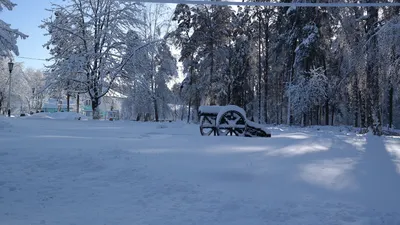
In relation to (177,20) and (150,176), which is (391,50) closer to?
(150,176)

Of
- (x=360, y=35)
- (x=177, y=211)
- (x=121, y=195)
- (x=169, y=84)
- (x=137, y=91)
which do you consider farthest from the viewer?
(x=169, y=84)

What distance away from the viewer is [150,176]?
505cm

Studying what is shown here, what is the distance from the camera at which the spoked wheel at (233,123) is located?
1114 centimetres

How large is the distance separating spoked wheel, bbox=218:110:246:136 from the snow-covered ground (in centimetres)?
386

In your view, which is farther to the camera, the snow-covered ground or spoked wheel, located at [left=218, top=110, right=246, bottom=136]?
spoked wheel, located at [left=218, top=110, right=246, bottom=136]

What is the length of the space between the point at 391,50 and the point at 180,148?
9830 mm

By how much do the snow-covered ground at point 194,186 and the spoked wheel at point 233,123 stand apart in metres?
3.86

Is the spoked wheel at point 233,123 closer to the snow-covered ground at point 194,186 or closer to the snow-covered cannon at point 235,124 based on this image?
the snow-covered cannon at point 235,124

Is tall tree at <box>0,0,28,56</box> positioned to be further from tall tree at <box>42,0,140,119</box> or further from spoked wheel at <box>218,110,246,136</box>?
spoked wheel at <box>218,110,246,136</box>

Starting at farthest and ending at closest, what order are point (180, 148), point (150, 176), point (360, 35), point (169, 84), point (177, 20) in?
point (169, 84) → point (177, 20) → point (360, 35) → point (180, 148) → point (150, 176)

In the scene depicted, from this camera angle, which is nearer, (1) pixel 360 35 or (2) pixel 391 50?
(2) pixel 391 50

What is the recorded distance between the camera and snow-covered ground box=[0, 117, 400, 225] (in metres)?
3.62

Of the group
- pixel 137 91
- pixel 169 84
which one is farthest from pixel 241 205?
pixel 169 84

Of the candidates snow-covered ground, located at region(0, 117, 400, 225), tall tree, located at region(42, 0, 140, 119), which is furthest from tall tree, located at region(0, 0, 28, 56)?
snow-covered ground, located at region(0, 117, 400, 225)
